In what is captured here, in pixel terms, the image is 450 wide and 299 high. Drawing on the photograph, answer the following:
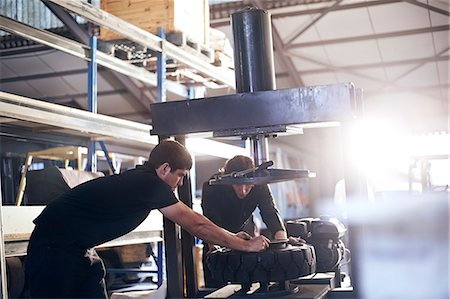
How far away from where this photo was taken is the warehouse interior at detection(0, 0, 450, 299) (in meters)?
3.31

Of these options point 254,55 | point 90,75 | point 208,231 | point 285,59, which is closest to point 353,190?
point 208,231

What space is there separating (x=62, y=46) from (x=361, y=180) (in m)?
3.71

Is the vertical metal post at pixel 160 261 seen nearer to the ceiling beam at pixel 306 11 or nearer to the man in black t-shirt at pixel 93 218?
the man in black t-shirt at pixel 93 218

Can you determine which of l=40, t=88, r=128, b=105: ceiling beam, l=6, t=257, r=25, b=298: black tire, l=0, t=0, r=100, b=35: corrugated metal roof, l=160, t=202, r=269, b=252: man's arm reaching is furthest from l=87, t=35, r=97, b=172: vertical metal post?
l=40, t=88, r=128, b=105: ceiling beam

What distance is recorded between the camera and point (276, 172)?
3.22 m

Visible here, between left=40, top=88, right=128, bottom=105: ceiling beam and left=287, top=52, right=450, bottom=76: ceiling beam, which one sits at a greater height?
left=287, top=52, right=450, bottom=76: ceiling beam

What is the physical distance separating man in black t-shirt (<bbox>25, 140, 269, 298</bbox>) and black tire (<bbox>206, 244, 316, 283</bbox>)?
28cm

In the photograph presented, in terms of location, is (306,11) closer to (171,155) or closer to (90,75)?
(90,75)

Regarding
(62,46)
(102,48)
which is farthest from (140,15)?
(62,46)

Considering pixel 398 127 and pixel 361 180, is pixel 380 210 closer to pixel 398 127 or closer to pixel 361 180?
pixel 361 180

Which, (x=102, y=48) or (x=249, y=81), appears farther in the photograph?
(x=102, y=48)

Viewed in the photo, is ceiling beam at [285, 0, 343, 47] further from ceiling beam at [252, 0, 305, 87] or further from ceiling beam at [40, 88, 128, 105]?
ceiling beam at [40, 88, 128, 105]

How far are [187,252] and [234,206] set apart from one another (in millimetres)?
1082

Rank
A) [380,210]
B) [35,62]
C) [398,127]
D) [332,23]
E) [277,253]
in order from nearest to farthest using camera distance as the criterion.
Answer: [277,253]
[380,210]
[332,23]
[35,62]
[398,127]
